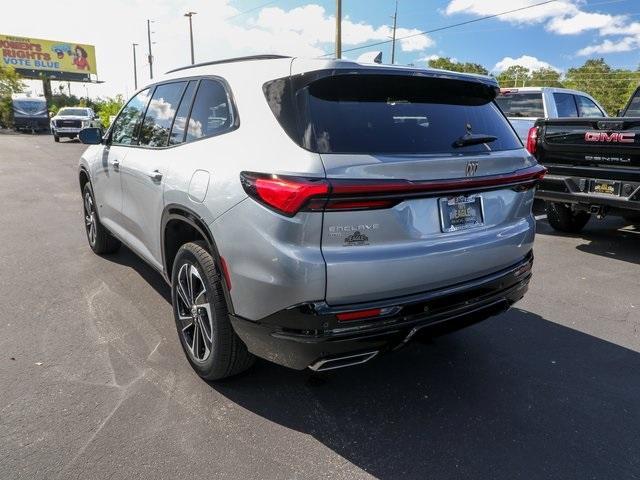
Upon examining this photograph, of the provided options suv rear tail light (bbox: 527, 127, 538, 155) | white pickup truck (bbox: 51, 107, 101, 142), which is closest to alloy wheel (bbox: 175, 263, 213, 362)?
suv rear tail light (bbox: 527, 127, 538, 155)

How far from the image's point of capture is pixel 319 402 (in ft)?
9.23

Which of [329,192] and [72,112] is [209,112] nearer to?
[329,192]

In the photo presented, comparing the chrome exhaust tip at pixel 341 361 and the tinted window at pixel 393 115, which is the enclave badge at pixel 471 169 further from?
the chrome exhaust tip at pixel 341 361

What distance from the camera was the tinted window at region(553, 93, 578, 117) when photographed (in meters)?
9.03

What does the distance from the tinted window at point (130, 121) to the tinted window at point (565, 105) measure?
7629mm

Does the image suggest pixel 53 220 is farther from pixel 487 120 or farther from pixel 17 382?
pixel 487 120

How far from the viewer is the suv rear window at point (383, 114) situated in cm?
227

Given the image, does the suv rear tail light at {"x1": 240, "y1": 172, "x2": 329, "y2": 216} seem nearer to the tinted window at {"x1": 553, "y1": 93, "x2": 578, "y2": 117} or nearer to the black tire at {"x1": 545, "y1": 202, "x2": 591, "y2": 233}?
the black tire at {"x1": 545, "y1": 202, "x2": 591, "y2": 233}

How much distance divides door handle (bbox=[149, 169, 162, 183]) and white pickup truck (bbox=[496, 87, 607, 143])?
284 inches

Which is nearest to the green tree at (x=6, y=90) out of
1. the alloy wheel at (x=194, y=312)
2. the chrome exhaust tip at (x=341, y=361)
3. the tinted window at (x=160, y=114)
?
the tinted window at (x=160, y=114)

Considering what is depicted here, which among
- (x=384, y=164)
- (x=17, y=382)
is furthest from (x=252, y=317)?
(x=17, y=382)

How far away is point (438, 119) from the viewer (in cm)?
268

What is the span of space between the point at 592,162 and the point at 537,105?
12.5 ft

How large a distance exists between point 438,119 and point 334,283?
1.16 metres
